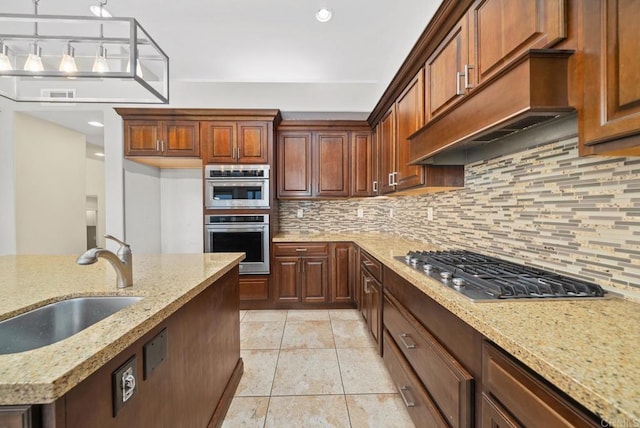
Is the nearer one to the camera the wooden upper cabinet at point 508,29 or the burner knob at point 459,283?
the wooden upper cabinet at point 508,29

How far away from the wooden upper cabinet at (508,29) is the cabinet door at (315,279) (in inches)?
97.2

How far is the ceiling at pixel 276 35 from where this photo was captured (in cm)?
217

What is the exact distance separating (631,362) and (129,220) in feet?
13.6

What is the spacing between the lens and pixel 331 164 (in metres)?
3.55

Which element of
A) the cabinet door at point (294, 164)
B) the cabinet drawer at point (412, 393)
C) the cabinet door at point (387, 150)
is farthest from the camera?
the cabinet door at point (294, 164)

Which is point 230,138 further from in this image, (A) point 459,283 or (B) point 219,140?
(A) point 459,283

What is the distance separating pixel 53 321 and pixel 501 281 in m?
1.82

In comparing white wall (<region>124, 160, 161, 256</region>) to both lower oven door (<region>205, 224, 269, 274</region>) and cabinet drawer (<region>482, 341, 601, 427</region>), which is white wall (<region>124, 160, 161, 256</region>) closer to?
lower oven door (<region>205, 224, 269, 274</region>)

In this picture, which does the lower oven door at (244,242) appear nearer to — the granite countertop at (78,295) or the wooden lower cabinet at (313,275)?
the wooden lower cabinet at (313,275)

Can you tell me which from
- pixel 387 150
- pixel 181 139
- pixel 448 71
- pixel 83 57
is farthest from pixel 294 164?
pixel 83 57

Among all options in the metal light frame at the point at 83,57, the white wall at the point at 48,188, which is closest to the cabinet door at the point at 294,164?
the metal light frame at the point at 83,57

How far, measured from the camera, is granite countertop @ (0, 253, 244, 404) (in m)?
0.53

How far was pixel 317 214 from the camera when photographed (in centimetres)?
390

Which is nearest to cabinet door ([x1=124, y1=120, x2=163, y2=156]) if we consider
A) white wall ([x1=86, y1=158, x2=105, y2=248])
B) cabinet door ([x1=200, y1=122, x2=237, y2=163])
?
cabinet door ([x1=200, y1=122, x2=237, y2=163])
